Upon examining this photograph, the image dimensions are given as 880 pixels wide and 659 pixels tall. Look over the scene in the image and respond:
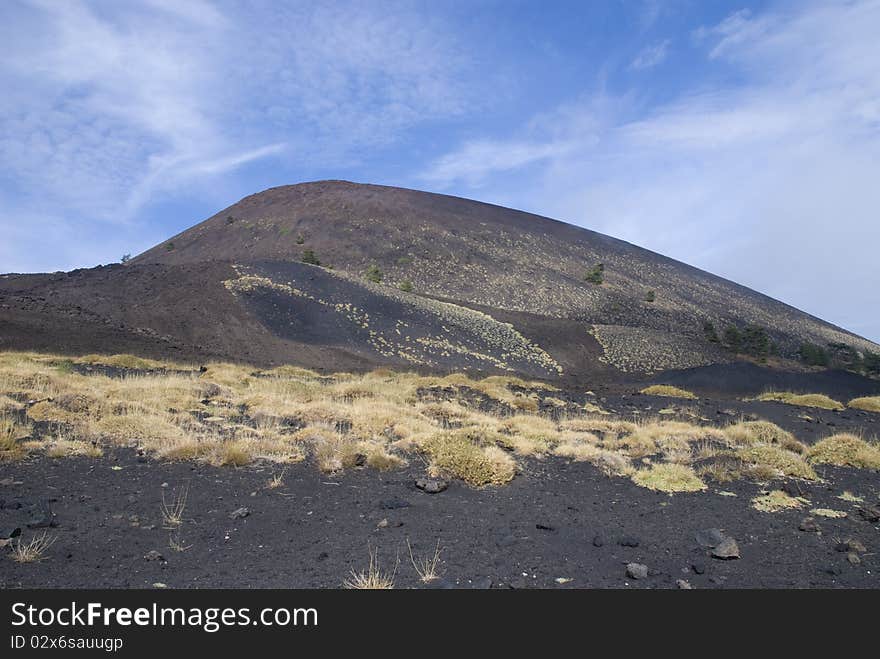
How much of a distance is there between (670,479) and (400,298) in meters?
38.3

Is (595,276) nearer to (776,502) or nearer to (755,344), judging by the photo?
(755,344)

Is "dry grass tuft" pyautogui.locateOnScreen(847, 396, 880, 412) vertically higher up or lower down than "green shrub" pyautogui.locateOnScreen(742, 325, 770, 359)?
lower down

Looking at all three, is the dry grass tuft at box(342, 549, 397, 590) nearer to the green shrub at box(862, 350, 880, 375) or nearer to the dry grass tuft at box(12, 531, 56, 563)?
the dry grass tuft at box(12, 531, 56, 563)

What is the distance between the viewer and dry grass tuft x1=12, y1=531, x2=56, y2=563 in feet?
16.7

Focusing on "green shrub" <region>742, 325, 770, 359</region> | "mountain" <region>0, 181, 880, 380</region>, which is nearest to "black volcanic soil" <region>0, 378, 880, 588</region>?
"mountain" <region>0, 181, 880, 380</region>

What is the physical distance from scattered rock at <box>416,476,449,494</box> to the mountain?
20631mm

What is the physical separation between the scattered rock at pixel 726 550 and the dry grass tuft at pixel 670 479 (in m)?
2.89

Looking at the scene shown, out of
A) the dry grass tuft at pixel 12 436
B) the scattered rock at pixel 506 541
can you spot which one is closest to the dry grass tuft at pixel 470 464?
the scattered rock at pixel 506 541

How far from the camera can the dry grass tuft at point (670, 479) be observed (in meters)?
9.21

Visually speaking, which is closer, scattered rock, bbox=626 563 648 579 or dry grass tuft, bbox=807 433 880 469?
scattered rock, bbox=626 563 648 579

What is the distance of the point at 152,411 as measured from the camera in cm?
1188

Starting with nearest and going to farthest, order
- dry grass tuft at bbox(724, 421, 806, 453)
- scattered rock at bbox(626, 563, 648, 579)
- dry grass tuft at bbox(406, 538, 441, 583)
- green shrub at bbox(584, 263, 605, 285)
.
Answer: dry grass tuft at bbox(406, 538, 441, 583), scattered rock at bbox(626, 563, 648, 579), dry grass tuft at bbox(724, 421, 806, 453), green shrub at bbox(584, 263, 605, 285)

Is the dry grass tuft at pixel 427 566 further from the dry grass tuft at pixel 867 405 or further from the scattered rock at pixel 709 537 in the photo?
the dry grass tuft at pixel 867 405
